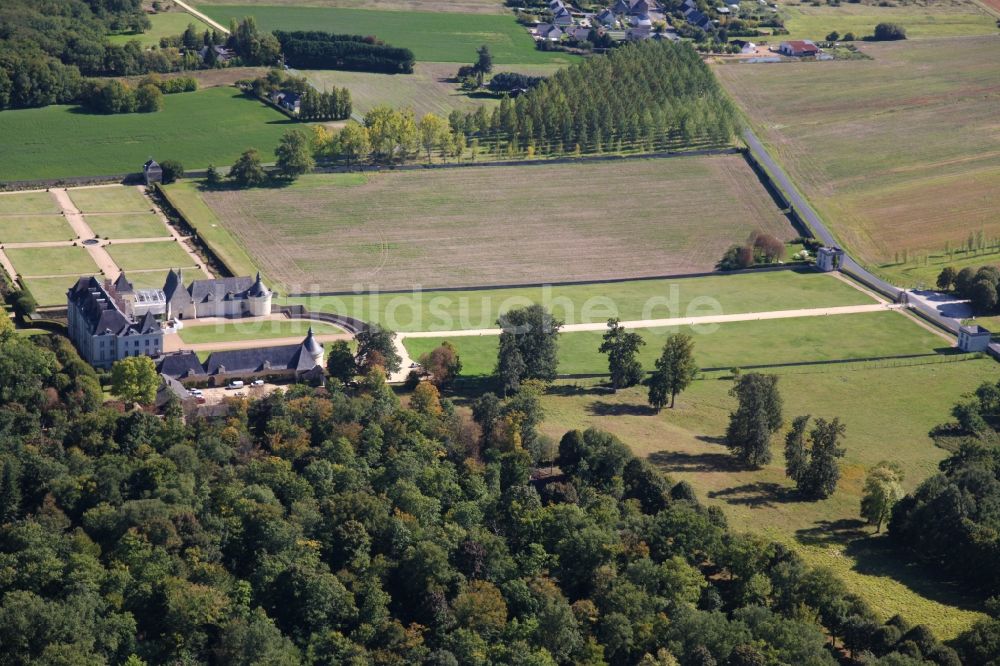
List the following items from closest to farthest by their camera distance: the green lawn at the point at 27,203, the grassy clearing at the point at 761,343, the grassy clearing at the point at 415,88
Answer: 1. the grassy clearing at the point at 761,343
2. the green lawn at the point at 27,203
3. the grassy clearing at the point at 415,88

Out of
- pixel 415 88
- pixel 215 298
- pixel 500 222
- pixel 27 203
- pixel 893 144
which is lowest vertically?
pixel 215 298

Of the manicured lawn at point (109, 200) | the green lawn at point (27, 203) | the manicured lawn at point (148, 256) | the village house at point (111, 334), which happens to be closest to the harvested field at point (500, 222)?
the manicured lawn at point (148, 256)

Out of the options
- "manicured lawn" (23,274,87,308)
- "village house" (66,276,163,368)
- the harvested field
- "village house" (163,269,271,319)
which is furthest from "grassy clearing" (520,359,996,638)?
"manicured lawn" (23,274,87,308)

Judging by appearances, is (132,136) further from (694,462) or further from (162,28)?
(694,462)

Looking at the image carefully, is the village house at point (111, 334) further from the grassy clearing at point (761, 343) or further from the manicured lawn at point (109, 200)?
the manicured lawn at point (109, 200)

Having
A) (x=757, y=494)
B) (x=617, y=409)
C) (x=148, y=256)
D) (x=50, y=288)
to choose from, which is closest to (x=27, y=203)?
(x=148, y=256)

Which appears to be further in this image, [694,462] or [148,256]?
[148,256]
